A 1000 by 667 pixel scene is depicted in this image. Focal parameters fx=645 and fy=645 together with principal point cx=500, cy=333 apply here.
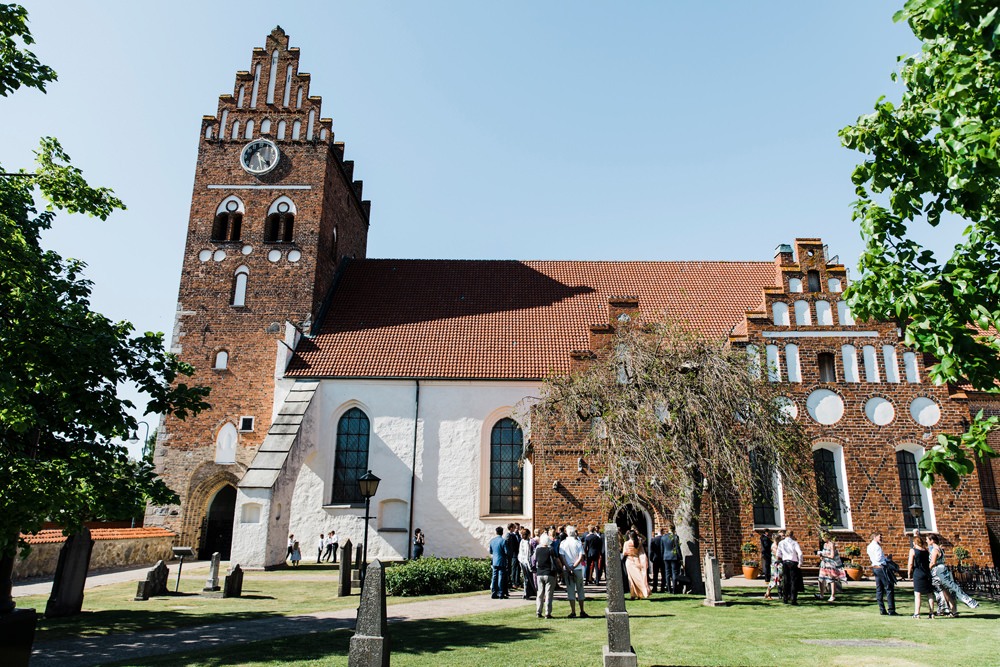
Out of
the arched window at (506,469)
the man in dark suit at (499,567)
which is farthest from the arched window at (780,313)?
the man in dark suit at (499,567)

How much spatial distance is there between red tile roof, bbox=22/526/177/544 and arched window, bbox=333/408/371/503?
20.1 feet

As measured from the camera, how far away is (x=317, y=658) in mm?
8195

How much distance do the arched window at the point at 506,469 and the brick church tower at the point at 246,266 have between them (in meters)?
7.89

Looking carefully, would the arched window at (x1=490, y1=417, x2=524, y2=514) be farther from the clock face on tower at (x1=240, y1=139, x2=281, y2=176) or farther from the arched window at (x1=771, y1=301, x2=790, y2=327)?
the clock face on tower at (x1=240, y1=139, x2=281, y2=176)

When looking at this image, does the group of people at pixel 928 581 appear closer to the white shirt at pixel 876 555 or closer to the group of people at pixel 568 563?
the white shirt at pixel 876 555

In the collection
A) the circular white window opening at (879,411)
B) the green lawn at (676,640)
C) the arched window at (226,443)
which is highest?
the circular white window opening at (879,411)

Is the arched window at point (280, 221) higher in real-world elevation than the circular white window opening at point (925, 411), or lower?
higher

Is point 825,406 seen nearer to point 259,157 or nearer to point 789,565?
point 789,565

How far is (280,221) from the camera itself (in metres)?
25.7

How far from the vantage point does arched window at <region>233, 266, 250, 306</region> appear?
24.6 m

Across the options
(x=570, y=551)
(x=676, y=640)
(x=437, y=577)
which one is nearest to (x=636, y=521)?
(x=437, y=577)

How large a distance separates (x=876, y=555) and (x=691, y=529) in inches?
145

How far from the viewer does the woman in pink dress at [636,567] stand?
13.8m

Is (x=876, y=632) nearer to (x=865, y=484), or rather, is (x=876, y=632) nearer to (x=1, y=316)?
(x=865, y=484)
